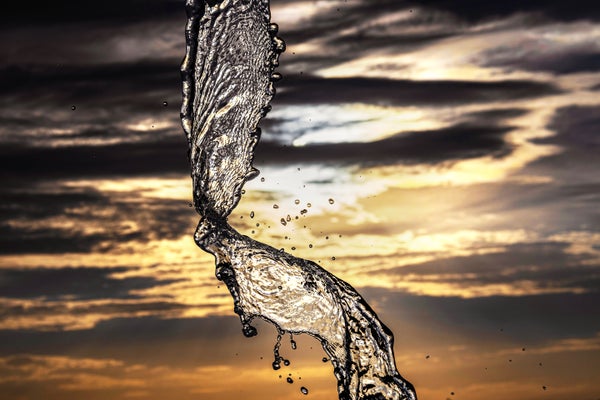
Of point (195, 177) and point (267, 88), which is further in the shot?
point (267, 88)

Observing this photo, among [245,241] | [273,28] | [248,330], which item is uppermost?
[273,28]

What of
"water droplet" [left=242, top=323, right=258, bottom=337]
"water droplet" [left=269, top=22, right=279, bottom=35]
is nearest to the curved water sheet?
"water droplet" [left=242, top=323, right=258, bottom=337]

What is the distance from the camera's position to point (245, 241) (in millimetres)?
6906

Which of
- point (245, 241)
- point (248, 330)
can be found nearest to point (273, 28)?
point (245, 241)

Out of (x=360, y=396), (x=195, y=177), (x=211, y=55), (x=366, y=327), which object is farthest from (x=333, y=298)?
(x=211, y=55)

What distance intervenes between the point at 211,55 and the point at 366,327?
2.37 meters

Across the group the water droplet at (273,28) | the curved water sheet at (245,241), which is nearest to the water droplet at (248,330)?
the curved water sheet at (245,241)

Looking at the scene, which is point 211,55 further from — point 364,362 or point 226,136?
point 364,362

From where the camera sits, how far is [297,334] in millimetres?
7074

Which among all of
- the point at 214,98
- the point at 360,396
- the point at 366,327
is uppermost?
the point at 214,98

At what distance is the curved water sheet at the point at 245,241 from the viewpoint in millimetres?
6840

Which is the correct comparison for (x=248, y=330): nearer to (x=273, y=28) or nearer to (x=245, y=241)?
(x=245, y=241)

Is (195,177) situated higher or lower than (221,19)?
lower

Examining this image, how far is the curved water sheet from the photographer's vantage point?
6840 millimetres
